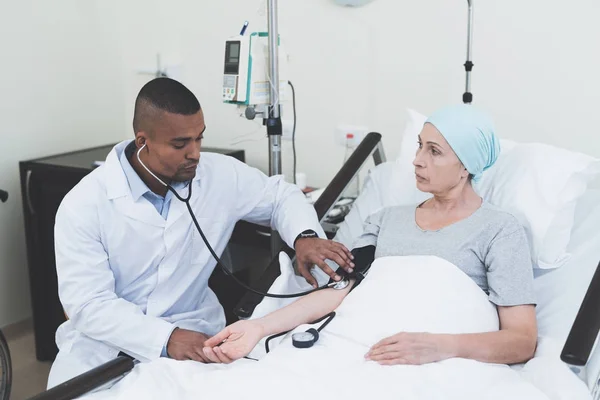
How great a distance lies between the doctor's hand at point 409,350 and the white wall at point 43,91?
2014 mm

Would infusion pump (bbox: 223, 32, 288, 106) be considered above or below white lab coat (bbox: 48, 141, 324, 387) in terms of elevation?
above

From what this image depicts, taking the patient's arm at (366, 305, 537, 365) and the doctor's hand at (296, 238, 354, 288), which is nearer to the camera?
the patient's arm at (366, 305, 537, 365)

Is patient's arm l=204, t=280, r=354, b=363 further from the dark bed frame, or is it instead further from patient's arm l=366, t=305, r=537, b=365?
patient's arm l=366, t=305, r=537, b=365

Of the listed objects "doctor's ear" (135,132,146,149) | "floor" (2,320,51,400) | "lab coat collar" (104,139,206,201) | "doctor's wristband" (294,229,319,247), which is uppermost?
A: "doctor's ear" (135,132,146,149)

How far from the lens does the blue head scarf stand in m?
1.60

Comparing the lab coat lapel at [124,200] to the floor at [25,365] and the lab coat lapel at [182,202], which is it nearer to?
the lab coat lapel at [182,202]

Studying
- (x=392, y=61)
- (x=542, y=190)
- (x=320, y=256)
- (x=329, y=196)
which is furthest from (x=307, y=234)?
(x=392, y=61)

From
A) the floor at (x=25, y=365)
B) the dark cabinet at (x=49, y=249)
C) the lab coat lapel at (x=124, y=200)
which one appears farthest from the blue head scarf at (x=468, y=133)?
the floor at (x=25, y=365)

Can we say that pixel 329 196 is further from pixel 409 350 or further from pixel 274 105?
pixel 409 350

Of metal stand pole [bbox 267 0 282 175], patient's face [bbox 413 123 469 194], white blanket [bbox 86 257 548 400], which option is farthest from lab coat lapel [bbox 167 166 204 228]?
patient's face [bbox 413 123 469 194]

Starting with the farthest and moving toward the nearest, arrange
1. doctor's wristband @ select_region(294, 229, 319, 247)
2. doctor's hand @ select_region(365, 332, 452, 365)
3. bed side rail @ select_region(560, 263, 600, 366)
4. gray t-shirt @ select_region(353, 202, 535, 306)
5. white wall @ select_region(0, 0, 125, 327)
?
white wall @ select_region(0, 0, 125, 327) < doctor's wristband @ select_region(294, 229, 319, 247) < gray t-shirt @ select_region(353, 202, 535, 306) < doctor's hand @ select_region(365, 332, 452, 365) < bed side rail @ select_region(560, 263, 600, 366)

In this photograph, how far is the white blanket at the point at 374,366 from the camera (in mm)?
1274

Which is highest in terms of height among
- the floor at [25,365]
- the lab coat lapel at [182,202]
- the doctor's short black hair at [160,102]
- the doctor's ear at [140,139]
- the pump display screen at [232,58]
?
the pump display screen at [232,58]

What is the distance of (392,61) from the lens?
2.49 m
